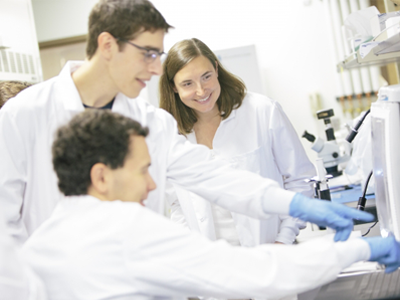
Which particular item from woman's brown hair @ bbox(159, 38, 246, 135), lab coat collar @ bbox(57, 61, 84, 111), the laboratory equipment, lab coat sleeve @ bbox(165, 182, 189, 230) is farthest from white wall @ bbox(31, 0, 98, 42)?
the laboratory equipment

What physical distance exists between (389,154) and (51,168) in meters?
0.94

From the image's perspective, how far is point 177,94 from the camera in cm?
178

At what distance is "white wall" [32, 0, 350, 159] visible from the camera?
4.52 metres

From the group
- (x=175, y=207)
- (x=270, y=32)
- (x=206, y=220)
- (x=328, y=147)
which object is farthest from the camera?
(x=270, y=32)

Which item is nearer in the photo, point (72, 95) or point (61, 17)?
point (72, 95)

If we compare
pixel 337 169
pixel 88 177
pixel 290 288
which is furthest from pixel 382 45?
pixel 337 169

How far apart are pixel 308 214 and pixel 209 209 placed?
0.57 m

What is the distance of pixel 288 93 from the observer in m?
4.59

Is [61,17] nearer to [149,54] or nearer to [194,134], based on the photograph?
[194,134]

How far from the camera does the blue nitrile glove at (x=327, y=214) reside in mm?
1070

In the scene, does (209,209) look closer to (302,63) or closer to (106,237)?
(106,237)

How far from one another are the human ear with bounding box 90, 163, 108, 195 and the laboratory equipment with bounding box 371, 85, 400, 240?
0.74 metres

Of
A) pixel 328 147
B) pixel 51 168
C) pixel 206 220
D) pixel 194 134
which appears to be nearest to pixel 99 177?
pixel 51 168

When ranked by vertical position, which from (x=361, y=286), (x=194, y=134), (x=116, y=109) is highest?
(x=116, y=109)
